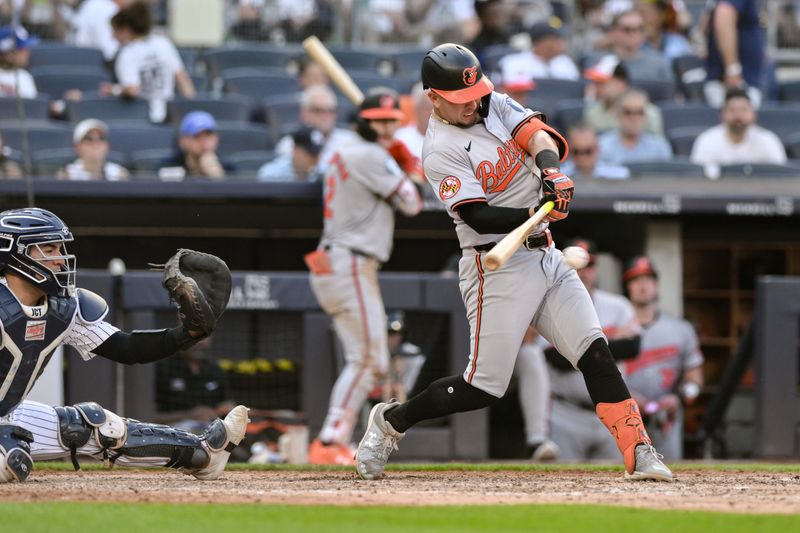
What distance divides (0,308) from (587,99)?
285 inches

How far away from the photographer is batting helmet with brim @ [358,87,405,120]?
7.98 metres

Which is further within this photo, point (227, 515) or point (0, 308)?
point (0, 308)

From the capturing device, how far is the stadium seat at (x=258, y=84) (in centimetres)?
1159

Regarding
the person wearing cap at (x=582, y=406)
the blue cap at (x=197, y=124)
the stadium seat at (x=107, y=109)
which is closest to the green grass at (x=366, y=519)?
Answer: the person wearing cap at (x=582, y=406)

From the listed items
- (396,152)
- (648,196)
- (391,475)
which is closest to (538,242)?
(391,475)

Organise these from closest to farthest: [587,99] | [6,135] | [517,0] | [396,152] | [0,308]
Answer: [0,308], [396,152], [6,135], [587,99], [517,0]

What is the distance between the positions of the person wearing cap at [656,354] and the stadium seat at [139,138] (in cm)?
345

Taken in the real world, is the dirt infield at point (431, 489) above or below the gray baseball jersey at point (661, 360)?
below

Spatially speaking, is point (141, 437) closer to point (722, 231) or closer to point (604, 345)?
point (604, 345)

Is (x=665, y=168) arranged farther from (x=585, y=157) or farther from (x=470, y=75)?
(x=470, y=75)

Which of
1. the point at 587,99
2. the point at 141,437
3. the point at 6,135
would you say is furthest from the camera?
the point at 587,99

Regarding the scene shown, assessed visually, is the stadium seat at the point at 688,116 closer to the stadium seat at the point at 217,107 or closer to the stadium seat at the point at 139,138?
the stadium seat at the point at 217,107

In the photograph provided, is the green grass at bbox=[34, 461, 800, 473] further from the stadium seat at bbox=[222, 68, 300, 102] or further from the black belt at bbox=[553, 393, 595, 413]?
the stadium seat at bbox=[222, 68, 300, 102]

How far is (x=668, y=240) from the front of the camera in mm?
9492
